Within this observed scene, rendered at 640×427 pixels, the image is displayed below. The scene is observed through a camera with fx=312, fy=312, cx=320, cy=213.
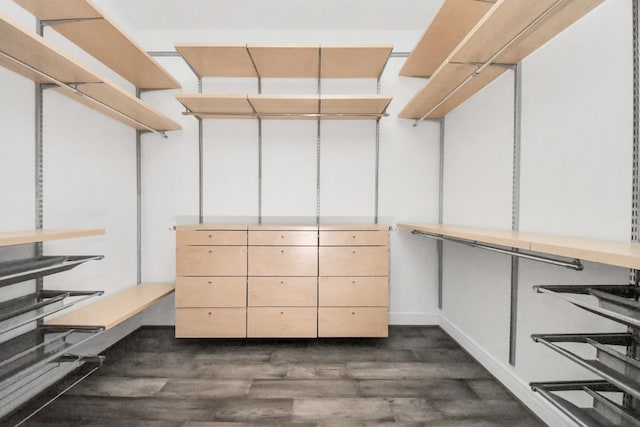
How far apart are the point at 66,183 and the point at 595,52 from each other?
3145 millimetres

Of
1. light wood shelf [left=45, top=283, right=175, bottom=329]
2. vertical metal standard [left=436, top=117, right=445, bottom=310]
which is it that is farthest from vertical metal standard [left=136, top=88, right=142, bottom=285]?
vertical metal standard [left=436, top=117, right=445, bottom=310]

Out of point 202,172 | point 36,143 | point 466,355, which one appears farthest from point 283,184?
point 466,355

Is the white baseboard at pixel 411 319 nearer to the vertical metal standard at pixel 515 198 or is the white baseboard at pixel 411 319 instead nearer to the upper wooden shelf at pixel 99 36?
the vertical metal standard at pixel 515 198

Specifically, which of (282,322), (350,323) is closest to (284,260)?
(282,322)

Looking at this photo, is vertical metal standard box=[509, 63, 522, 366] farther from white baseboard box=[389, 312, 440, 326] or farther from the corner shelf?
white baseboard box=[389, 312, 440, 326]

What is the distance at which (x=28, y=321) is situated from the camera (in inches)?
55.7

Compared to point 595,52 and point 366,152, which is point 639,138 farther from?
point 366,152

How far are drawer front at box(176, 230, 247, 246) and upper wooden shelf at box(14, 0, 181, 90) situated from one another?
4.66 ft

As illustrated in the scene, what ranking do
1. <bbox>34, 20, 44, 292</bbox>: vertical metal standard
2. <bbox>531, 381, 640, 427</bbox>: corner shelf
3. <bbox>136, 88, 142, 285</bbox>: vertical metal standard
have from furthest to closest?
Result: <bbox>136, 88, 142, 285</bbox>: vertical metal standard < <bbox>34, 20, 44, 292</bbox>: vertical metal standard < <bbox>531, 381, 640, 427</bbox>: corner shelf

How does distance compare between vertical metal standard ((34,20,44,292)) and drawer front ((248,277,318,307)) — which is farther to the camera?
drawer front ((248,277,318,307))

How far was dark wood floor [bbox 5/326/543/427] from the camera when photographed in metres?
1.77

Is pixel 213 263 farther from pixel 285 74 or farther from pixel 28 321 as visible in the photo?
pixel 285 74

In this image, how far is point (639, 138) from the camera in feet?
4.12

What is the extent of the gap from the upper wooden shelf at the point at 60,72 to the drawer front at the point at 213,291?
1.40m
